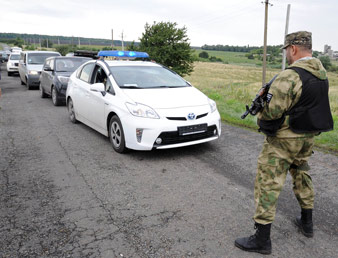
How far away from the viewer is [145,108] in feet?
17.3

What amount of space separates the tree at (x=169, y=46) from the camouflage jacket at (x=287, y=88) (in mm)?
20804

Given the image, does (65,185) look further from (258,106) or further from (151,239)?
(258,106)

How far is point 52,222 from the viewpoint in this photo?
3330mm

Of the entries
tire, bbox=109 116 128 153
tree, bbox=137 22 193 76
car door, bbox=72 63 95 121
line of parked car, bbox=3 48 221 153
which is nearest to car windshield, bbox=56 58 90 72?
line of parked car, bbox=3 48 221 153

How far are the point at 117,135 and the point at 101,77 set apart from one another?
1.67m

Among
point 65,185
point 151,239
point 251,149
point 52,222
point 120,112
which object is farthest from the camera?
point 251,149

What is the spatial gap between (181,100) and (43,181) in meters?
2.55

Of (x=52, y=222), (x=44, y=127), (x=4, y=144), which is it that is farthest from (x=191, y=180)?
(x=44, y=127)

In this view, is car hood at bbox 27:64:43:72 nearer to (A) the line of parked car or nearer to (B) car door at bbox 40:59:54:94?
(B) car door at bbox 40:59:54:94

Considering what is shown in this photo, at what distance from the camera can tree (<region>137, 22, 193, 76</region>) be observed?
23.1 m

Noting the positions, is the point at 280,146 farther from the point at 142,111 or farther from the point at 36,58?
the point at 36,58

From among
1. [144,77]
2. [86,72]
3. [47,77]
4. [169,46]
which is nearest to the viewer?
[144,77]

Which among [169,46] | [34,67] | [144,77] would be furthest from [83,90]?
[169,46]

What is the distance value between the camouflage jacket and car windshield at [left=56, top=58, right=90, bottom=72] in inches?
402
